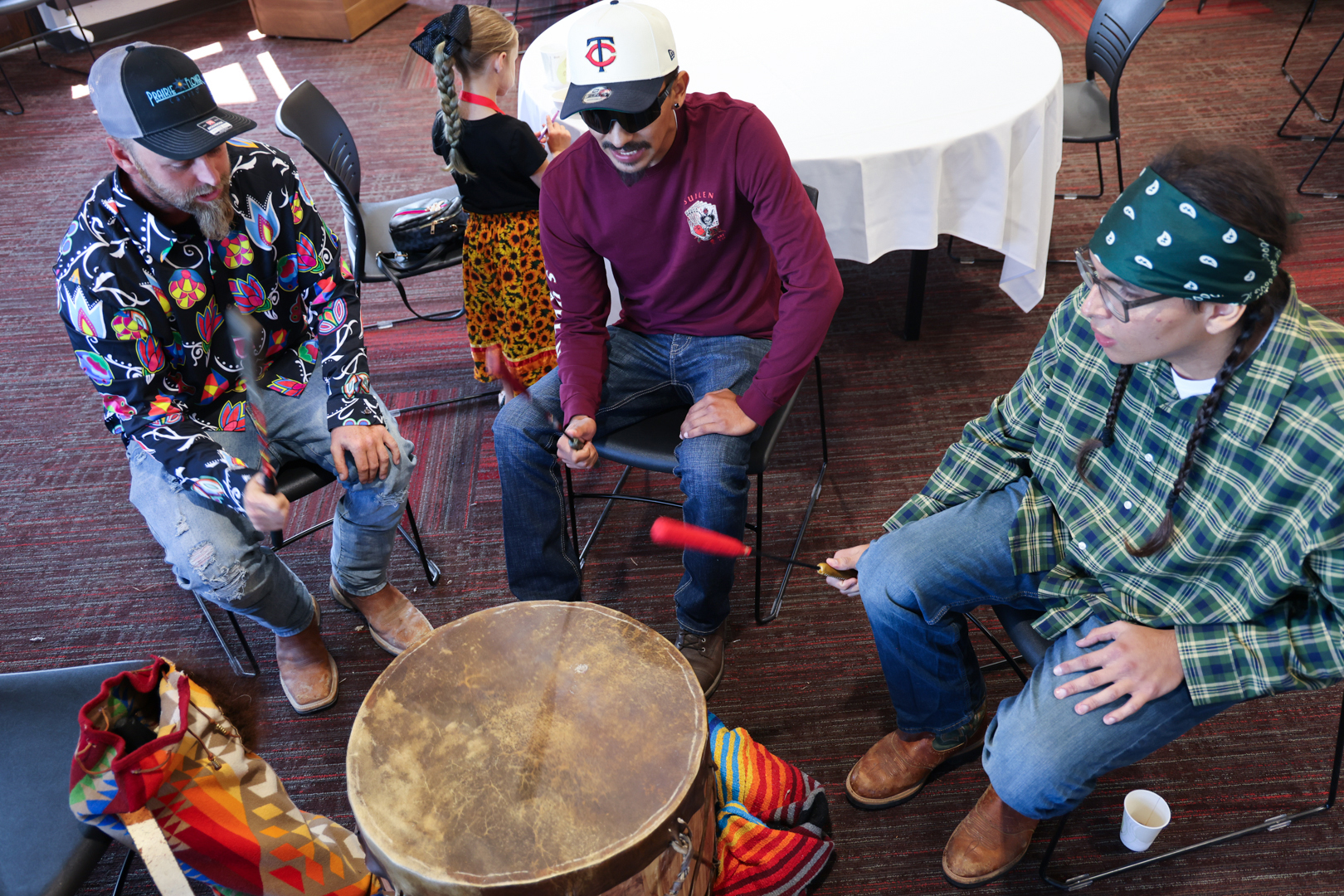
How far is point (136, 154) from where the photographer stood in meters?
1.74

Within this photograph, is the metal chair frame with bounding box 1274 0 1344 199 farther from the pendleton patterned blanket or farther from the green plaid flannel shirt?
the pendleton patterned blanket

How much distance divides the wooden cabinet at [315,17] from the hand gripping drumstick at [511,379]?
4432 millimetres

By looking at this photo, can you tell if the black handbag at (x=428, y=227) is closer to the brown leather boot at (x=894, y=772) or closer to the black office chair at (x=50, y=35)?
the brown leather boot at (x=894, y=772)

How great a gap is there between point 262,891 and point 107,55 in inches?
59.3

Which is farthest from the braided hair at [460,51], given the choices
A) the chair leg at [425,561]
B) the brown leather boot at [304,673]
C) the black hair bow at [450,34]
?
the brown leather boot at [304,673]

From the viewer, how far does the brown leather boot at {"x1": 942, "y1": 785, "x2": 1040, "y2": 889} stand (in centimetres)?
174

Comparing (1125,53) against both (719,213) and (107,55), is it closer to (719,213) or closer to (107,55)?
(719,213)

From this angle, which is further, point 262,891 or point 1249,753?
point 1249,753

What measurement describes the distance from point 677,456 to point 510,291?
2.97 feet

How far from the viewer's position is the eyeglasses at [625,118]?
180 cm

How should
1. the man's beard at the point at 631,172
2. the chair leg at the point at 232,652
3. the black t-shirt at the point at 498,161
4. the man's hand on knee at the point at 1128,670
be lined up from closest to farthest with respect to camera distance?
1. the man's hand on knee at the point at 1128,670
2. the man's beard at the point at 631,172
3. the chair leg at the point at 232,652
4. the black t-shirt at the point at 498,161

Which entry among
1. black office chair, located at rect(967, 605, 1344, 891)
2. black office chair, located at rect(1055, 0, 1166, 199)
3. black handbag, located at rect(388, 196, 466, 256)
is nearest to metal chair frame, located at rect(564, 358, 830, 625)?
black office chair, located at rect(967, 605, 1344, 891)

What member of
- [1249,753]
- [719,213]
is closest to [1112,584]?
[1249,753]

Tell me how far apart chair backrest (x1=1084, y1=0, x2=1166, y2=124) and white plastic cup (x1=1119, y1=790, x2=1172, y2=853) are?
2.26 m
